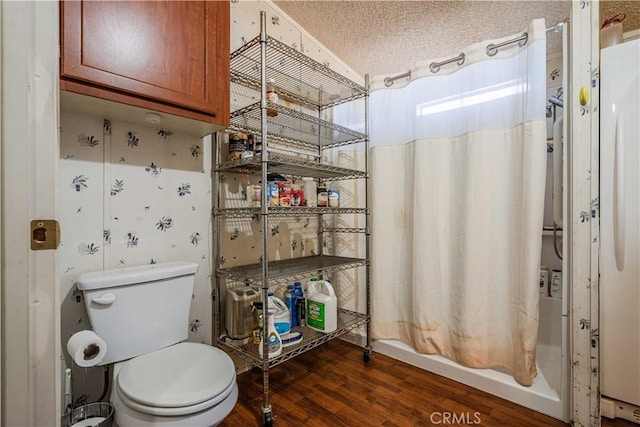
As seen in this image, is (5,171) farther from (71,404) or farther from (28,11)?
(71,404)

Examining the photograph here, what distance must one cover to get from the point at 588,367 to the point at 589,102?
3.59 ft

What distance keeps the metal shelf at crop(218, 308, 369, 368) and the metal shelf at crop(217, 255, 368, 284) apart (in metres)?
0.33

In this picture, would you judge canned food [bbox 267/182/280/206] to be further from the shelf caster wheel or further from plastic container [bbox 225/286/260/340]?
the shelf caster wheel

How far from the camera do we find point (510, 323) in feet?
4.70

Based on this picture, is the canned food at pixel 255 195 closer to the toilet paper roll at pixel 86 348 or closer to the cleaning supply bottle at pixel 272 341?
the cleaning supply bottle at pixel 272 341

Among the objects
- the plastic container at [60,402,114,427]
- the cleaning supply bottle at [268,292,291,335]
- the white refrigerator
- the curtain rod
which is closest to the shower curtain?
the curtain rod

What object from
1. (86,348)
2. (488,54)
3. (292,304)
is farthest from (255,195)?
(488,54)

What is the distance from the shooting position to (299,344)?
4.94 ft

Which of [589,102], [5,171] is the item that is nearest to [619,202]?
[589,102]

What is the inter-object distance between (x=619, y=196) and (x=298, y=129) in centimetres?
167

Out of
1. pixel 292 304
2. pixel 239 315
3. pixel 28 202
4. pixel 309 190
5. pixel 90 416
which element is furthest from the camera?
pixel 309 190

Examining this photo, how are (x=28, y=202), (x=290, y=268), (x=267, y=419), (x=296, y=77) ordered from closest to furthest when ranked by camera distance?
(x=28, y=202) < (x=267, y=419) < (x=290, y=268) < (x=296, y=77)

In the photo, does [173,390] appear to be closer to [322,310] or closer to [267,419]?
[267,419]

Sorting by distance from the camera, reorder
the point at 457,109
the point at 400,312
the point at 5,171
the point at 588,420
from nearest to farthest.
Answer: the point at 5,171 < the point at 588,420 < the point at 457,109 < the point at 400,312
